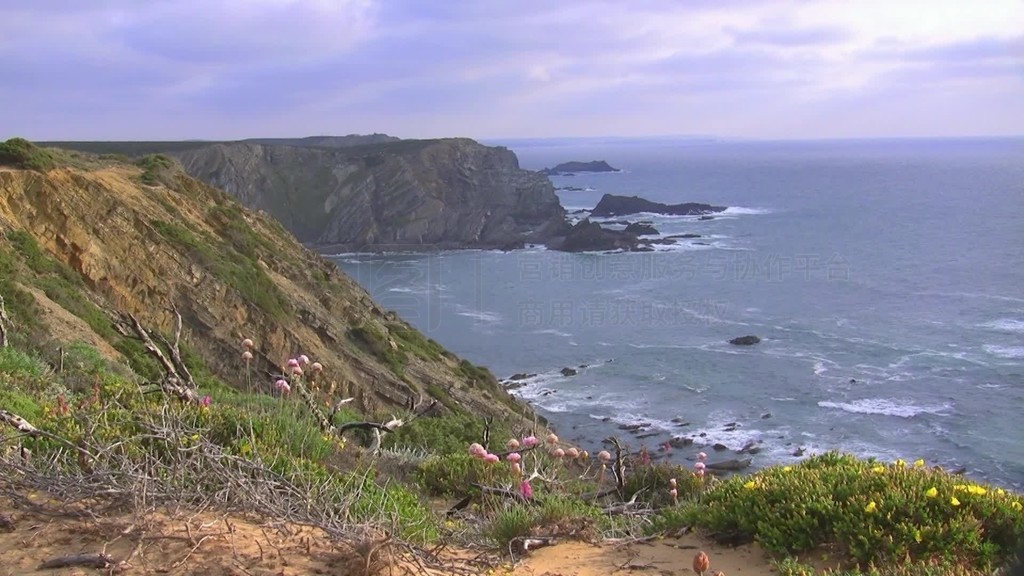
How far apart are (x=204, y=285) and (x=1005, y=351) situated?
3888cm

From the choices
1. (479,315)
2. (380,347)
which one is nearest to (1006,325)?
(479,315)

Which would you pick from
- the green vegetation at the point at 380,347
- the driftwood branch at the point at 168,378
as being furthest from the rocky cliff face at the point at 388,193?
the driftwood branch at the point at 168,378

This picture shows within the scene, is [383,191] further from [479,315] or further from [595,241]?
[479,315]

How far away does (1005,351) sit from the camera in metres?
43.4

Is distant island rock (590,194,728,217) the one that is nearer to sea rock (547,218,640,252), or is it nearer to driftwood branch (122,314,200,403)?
sea rock (547,218,640,252)

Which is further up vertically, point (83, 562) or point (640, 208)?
point (83, 562)

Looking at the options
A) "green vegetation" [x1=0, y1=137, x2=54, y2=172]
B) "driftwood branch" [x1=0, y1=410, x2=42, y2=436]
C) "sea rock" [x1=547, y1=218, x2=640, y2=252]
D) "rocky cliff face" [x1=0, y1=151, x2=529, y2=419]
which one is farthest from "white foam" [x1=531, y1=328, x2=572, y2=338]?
"driftwood branch" [x1=0, y1=410, x2=42, y2=436]

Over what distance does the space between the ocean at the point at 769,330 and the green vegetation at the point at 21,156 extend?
18.1 metres

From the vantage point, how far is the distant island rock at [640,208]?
364 feet

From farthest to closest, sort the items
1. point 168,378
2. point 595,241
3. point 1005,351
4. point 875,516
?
point 595,241 → point 1005,351 → point 168,378 → point 875,516

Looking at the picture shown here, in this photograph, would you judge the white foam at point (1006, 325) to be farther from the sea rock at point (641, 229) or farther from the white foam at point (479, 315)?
the sea rock at point (641, 229)

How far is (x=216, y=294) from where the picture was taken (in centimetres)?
2427

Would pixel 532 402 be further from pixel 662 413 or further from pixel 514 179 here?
pixel 514 179

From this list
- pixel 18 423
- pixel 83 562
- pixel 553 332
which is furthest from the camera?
pixel 553 332
